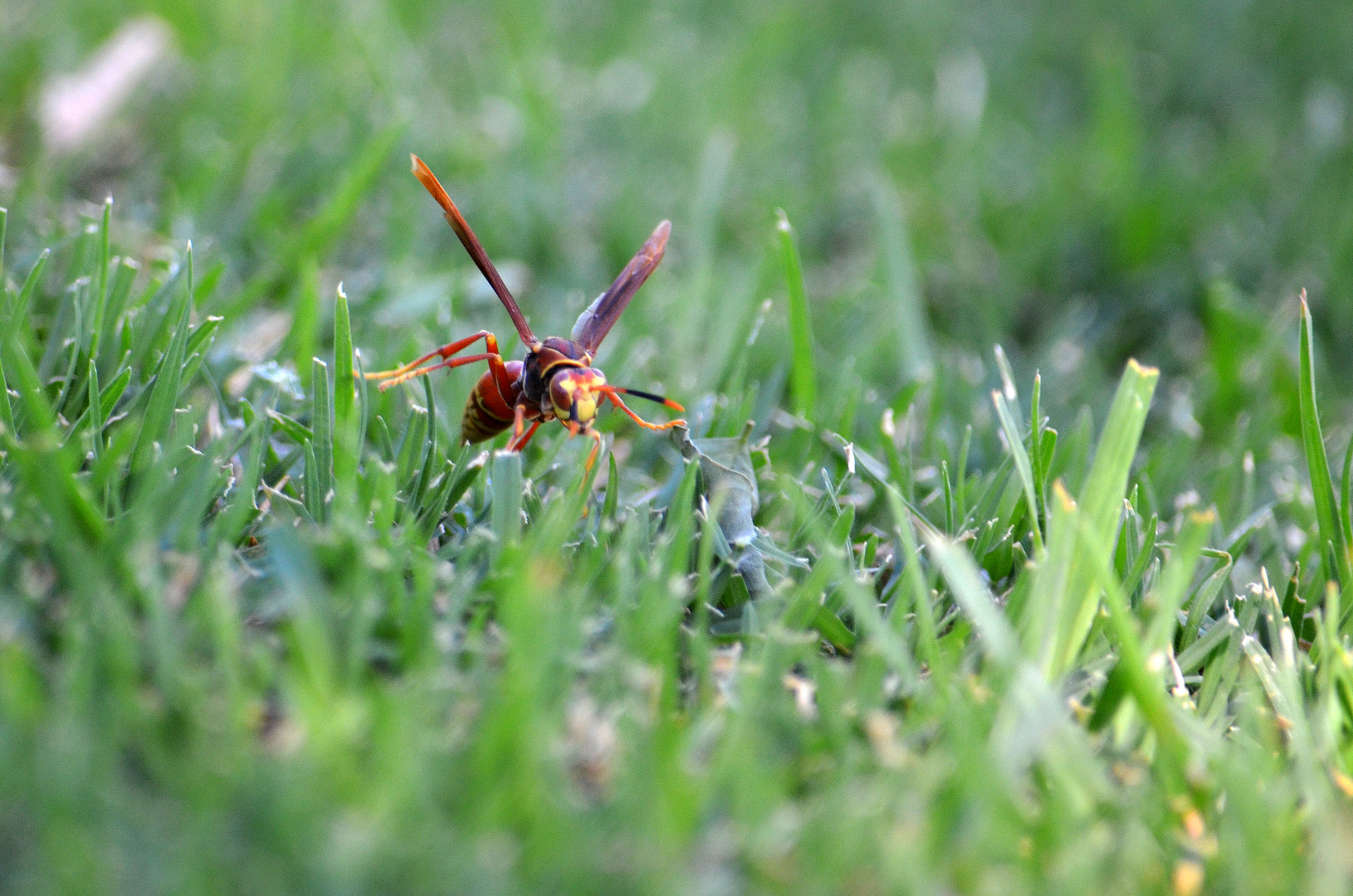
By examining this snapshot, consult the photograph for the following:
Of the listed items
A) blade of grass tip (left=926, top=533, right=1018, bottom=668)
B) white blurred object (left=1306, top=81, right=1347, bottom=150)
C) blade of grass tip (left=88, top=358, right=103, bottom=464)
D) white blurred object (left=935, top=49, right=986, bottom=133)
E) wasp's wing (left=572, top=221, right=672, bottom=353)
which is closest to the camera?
blade of grass tip (left=926, top=533, right=1018, bottom=668)

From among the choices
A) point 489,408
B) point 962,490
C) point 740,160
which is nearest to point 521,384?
point 489,408

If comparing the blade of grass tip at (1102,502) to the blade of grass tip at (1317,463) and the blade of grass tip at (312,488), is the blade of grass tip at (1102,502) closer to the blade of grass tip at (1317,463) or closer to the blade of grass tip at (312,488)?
the blade of grass tip at (1317,463)

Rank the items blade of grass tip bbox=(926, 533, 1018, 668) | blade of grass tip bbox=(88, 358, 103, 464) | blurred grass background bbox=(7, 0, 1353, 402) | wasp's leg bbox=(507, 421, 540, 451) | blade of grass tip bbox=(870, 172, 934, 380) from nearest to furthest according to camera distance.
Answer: blade of grass tip bbox=(926, 533, 1018, 668)
blade of grass tip bbox=(88, 358, 103, 464)
wasp's leg bbox=(507, 421, 540, 451)
blade of grass tip bbox=(870, 172, 934, 380)
blurred grass background bbox=(7, 0, 1353, 402)

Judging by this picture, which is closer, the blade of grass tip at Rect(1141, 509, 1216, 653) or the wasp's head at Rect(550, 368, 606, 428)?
the blade of grass tip at Rect(1141, 509, 1216, 653)

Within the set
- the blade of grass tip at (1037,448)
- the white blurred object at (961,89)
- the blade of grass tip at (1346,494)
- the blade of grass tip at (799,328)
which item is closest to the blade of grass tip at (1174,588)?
the blade of grass tip at (1037,448)

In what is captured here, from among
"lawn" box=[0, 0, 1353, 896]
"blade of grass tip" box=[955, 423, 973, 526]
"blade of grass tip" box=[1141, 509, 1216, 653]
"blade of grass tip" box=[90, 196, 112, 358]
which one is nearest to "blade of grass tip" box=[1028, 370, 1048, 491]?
"lawn" box=[0, 0, 1353, 896]

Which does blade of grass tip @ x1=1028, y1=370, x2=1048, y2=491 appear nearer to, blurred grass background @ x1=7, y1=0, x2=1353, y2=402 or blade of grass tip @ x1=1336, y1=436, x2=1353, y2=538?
blade of grass tip @ x1=1336, y1=436, x2=1353, y2=538

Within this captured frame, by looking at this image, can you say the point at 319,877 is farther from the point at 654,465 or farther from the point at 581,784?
the point at 654,465
